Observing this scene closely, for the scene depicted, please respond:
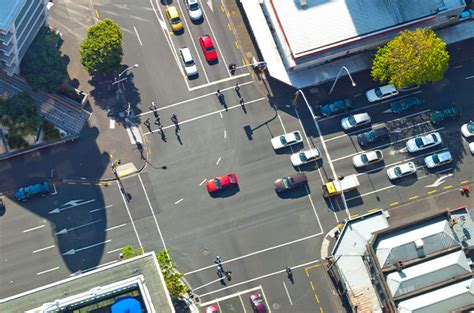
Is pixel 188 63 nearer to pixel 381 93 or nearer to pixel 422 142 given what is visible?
pixel 381 93

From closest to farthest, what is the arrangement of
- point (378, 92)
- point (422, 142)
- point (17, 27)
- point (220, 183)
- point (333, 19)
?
point (17, 27)
point (220, 183)
point (333, 19)
point (422, 142)
point (378, 92)

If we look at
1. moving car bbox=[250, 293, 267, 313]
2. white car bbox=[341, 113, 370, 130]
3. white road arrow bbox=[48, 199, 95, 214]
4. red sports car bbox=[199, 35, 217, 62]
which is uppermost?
red sports car bbox=[199, 35, 217, 62]

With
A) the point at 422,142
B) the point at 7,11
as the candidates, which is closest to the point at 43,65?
the point at 7,11

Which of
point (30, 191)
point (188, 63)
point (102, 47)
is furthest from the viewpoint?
point (188, 63)

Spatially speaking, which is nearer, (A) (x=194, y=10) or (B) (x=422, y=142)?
(B) (x=422, y=142)

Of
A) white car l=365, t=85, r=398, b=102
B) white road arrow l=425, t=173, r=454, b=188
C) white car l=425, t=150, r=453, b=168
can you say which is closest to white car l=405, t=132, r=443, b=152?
white car l=425, t=150, r=453, b=168

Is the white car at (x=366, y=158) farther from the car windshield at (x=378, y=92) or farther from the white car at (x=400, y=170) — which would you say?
the car windshield at (x=378, y=92)

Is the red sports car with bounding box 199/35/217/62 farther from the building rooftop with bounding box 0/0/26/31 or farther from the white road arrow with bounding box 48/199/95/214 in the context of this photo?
the building rooftop with bounding box 0/0/26/31
